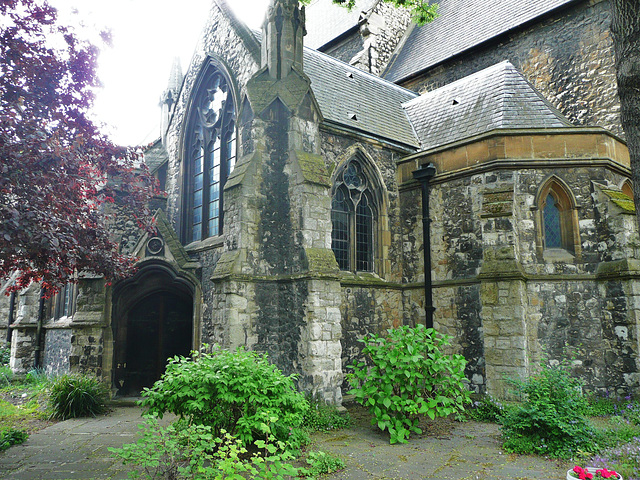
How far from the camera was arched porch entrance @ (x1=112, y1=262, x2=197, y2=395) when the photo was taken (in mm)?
11867

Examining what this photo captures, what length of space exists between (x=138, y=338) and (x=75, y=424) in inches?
137

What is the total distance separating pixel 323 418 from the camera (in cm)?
806

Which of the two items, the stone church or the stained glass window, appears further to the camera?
the stained glass window

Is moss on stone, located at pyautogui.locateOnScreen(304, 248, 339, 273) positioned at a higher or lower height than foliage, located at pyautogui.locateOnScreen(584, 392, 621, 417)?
higher

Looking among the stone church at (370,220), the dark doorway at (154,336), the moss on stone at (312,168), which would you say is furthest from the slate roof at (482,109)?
the dark doorway at (154,336)

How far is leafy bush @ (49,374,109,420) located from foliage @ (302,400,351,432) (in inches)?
188

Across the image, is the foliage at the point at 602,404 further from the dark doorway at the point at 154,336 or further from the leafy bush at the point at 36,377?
the leafy bush at the point at 36,377

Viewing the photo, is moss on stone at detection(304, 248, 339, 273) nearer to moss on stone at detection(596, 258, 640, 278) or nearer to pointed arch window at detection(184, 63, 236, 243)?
pointed arch window at detection(184, 63, 236, 243)

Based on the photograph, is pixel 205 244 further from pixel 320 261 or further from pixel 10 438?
pixel 10 438

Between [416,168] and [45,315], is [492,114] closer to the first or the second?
[416,168]

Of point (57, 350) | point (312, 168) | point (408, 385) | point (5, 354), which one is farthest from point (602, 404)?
point (5, 354)

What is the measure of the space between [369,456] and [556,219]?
21.9 ft

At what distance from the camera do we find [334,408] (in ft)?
28.0

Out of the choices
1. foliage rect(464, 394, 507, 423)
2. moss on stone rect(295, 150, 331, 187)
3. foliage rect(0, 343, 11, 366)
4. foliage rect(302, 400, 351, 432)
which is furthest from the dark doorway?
foliage rect(0, 343, 11, 366)
